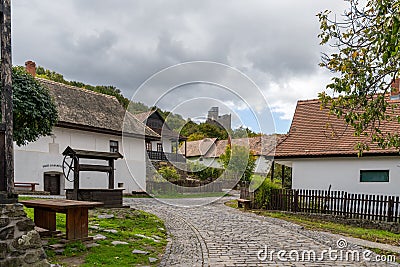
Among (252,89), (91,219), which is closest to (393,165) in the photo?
(252,89)

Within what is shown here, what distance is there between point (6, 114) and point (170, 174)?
1391cm

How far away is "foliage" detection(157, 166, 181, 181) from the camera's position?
18.7m

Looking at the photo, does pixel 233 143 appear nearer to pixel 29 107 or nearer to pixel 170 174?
pixel 170 174

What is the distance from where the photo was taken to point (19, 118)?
12969mm

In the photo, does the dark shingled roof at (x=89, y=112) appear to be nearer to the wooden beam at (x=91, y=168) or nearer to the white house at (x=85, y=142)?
the white house at (x=85, y=142)

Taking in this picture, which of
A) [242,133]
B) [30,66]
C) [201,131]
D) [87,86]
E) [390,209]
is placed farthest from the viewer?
[87,86]

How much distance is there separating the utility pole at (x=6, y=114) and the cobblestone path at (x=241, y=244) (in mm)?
2643

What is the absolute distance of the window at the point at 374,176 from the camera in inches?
569

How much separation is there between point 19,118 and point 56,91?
32.5ft

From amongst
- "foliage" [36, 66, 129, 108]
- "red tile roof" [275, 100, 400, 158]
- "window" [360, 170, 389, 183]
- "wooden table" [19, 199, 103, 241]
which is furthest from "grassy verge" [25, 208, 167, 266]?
"foliage" [36, 66, 129, 108]

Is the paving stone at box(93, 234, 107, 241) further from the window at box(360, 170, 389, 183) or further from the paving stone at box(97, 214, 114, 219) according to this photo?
the window at box(360, 170, 389, 183)

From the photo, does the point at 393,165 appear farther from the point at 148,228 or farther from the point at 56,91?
the point at 56,91

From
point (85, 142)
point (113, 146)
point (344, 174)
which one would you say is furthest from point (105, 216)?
point (113, 146)

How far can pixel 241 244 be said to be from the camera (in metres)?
7.72
